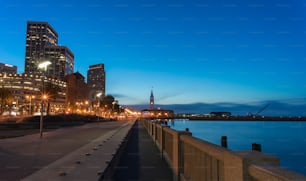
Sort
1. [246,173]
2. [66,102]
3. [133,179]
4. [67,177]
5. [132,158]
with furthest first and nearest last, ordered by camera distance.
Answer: [66,102], [132,158], [133,179], [67,177], [246,173]

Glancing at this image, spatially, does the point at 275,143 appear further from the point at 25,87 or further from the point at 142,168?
the point at 25,87

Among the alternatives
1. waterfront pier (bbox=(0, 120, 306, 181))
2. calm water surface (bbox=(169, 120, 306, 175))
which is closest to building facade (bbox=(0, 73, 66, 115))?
calm water surface (bbox=(169, 120, 306, 175))

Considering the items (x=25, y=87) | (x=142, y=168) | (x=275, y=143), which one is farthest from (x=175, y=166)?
(x=25, y=87)

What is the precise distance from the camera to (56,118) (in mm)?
60594

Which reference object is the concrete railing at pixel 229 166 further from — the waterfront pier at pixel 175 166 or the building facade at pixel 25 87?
the building facade at pixel 25 87

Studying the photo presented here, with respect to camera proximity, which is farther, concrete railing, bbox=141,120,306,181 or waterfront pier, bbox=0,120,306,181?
waterfront pier, bbox=0,120,306,181

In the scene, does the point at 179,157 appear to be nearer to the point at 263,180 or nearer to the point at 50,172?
the point at 50,172

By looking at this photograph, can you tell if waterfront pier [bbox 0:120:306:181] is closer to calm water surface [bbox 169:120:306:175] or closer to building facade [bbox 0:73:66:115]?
calm water surface [bbox 169:120:306:175]

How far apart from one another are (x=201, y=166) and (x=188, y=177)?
5.18 ft

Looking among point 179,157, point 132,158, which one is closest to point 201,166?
point 179,157

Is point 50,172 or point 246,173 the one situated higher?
point 246,173

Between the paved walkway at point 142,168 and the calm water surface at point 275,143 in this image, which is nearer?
the paved walkway at point 142,168

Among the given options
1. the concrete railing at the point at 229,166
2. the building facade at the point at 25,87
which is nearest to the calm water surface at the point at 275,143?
the concrete railing at the point at 229,166

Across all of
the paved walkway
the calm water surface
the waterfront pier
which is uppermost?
the waterfront pier
